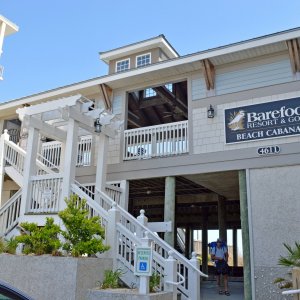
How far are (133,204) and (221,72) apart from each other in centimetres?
893

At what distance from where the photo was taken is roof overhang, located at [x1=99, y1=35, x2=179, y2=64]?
44.4 feet

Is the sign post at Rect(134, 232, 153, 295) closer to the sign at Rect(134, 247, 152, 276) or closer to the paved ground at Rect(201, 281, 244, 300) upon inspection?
the sign at Rect(134, 247, 152, 276)

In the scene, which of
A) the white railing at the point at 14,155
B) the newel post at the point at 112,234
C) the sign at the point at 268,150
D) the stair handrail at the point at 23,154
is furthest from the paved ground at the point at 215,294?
the white railing at the point at 14,155

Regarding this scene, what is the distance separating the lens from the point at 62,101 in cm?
873

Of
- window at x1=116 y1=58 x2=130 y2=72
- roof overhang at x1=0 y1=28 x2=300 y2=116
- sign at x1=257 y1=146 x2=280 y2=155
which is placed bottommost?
sign at x1=257 y1=146 x2=280 y2=155

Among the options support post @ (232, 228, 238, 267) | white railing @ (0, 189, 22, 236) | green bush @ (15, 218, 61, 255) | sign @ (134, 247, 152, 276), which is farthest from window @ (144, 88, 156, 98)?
sign @ (134, 247, 152, 276)

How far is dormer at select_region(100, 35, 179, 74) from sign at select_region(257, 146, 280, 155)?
598 centimetres

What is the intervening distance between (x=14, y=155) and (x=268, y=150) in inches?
282

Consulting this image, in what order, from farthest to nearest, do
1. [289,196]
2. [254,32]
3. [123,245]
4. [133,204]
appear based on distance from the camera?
[133,204] → [254,32] → [289,196] → [123,245]

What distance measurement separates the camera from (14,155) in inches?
432

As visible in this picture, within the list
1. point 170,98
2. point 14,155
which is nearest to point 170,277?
point 14,155

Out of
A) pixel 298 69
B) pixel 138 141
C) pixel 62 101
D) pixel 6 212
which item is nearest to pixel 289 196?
pixel 298 69

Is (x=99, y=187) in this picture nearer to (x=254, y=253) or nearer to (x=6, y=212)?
(x=6, y=212)

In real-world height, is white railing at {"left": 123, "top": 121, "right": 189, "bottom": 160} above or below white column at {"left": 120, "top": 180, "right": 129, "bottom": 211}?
above
